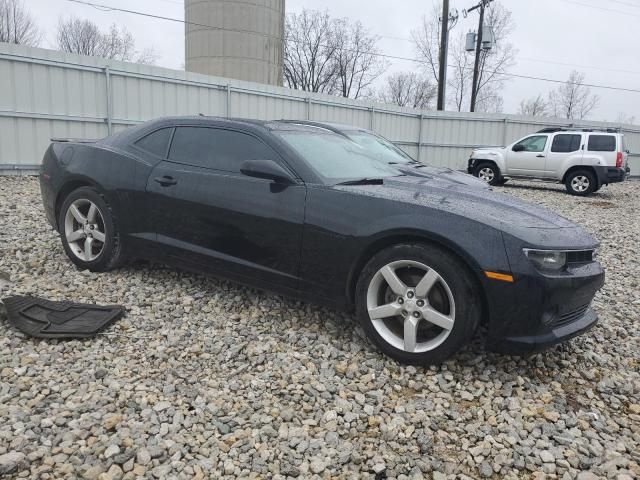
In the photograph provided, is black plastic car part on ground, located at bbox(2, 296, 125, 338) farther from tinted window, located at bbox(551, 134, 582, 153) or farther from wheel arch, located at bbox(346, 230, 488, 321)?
tinted window, located at bbox(551, 134, 582, 153)

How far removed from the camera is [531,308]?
2701mm

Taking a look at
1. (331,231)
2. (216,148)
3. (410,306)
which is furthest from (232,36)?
(410,306)

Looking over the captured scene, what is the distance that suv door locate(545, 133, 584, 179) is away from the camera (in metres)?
13.5

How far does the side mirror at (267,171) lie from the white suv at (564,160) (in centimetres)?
1224

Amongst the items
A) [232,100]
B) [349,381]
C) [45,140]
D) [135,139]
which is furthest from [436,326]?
[232,100]

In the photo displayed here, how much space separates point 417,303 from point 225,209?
58.9 inches

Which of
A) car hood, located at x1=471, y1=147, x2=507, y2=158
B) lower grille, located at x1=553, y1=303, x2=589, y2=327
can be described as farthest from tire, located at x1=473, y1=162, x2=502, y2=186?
lower grille, located at x1=553, y1=303, x2=589, y2=327

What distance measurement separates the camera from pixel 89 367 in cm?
294

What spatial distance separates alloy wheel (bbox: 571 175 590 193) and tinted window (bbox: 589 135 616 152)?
0.80 m

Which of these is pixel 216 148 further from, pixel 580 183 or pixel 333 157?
pixel 580 183

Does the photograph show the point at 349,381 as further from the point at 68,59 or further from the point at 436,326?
the point at 68,59

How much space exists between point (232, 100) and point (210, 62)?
9538 mm

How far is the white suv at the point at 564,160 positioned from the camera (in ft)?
43.0

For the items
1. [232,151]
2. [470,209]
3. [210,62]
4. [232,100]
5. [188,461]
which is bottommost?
[188,461]
